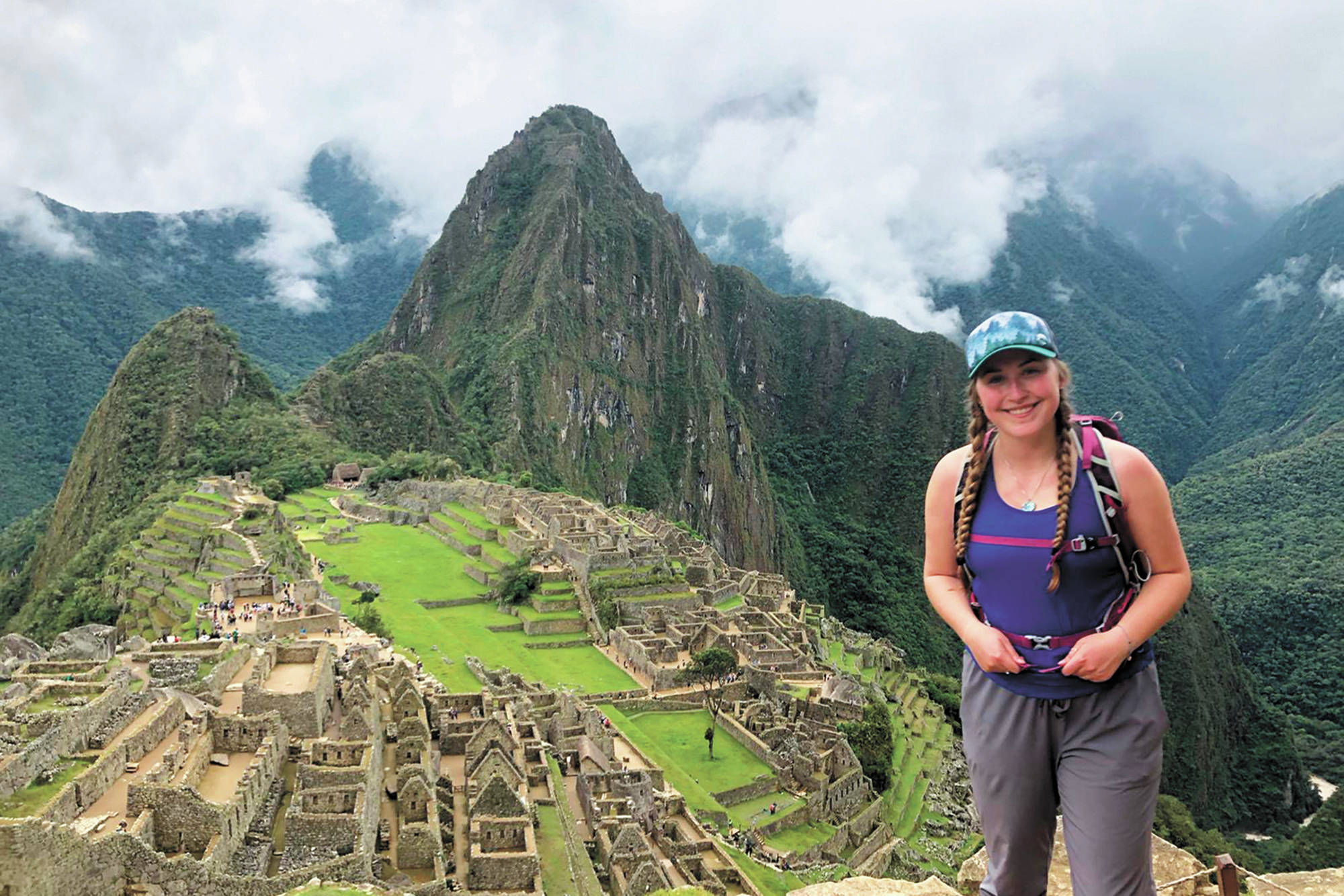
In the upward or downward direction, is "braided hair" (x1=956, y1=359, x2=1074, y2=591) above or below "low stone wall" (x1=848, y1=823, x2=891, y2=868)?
above

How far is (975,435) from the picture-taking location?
426cm

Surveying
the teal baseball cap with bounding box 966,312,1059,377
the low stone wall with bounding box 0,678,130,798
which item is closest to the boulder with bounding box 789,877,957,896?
the teal baseball cap with bounding box 966,312,1059,377

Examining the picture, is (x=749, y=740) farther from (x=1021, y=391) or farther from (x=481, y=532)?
(x=1021, y=391)

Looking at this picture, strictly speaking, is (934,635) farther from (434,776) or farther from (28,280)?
(28,280)

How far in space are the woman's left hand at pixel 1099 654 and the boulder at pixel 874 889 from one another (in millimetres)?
2489

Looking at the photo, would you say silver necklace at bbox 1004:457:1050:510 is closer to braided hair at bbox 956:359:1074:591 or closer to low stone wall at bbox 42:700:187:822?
braided hair at bbox 956:359:1074:591

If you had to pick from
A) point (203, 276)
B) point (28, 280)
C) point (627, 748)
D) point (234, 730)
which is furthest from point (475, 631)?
point (203, 276)

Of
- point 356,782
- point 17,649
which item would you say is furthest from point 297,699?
point 17,649

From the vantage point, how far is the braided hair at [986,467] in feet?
12.4

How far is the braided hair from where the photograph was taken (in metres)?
3.77

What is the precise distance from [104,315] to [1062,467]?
15633 cm

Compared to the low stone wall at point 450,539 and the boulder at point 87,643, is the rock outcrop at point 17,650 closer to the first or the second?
the boulder at point 87,643

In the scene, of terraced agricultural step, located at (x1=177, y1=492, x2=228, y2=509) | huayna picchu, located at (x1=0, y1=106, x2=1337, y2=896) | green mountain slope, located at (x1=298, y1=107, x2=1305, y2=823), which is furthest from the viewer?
green mountain slope, located at (x1=298, y1=107, x2=1305, y2=823)

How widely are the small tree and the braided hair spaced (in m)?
29.5
